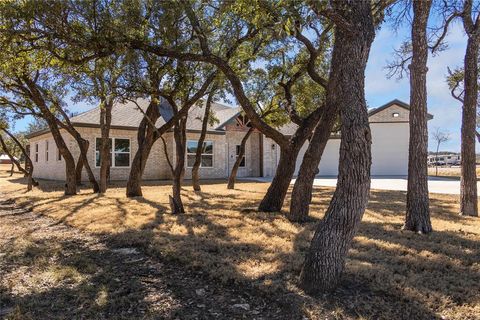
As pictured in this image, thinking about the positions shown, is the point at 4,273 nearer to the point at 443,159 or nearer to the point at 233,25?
the point at 233,25

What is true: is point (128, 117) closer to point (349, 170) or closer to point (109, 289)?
point (109, 289)

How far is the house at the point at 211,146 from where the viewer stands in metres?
20.1

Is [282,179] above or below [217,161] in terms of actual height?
below

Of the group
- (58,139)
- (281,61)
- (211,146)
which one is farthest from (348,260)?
(211,146)

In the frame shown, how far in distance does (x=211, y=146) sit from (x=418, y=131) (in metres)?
17.3

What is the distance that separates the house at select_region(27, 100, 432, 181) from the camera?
65.9ft

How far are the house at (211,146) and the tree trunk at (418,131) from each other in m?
11.3

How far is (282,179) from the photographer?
8.45 meters

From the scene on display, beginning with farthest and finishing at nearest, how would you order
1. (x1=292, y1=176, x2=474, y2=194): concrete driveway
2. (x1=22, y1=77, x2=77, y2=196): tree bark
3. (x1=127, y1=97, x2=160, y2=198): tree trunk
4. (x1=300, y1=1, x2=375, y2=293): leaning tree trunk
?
(x1=292, y1=176, x2=474, y2=194): concrete driveway → (x1=22, y1=77, x2=77, y2=196): tree bark → (x1=127, y1=97, x2=160, y2=198): tree trunk → (x1=300, y1=1, x2=375, y2=293): leaning tree trunk

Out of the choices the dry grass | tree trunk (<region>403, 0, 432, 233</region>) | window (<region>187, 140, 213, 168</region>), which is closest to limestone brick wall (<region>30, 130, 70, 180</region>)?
window (<region>187, 140, 213, 168</region>)

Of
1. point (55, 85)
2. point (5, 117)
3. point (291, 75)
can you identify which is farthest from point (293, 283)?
point (5, 117)

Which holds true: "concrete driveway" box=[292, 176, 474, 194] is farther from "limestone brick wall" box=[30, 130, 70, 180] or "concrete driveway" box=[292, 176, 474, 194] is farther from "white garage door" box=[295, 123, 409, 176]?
"limestone brick wall" box=[30, 130, 70, 180]

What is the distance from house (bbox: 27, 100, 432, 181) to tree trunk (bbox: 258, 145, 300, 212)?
9.03 meters

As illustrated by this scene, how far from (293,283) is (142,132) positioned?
32.1 ft
